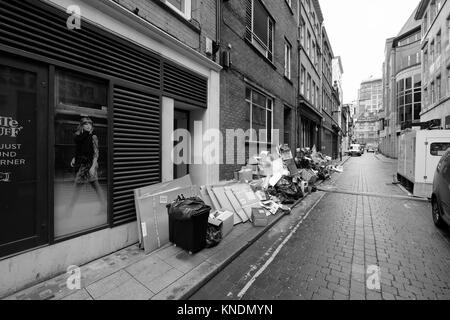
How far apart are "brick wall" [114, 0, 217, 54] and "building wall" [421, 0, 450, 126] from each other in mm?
19686

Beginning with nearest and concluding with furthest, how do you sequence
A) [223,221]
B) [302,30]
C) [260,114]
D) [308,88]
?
1. [223,221]
2. [260,114]
3. [302,30]
4. [308,88]

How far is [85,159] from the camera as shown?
12.3ft

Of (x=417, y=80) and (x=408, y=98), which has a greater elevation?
(x=417, y=80)

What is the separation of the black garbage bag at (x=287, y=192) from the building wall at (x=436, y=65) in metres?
16.9

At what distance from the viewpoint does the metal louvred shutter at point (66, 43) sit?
284cm

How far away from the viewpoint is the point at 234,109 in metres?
7.55

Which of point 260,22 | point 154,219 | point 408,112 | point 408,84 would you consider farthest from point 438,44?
point 154,219

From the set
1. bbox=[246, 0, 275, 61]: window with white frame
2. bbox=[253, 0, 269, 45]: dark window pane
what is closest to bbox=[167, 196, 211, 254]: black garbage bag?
bbox=[246, 0, 275, 61]: window with white frame

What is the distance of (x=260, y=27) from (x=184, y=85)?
19.3ft

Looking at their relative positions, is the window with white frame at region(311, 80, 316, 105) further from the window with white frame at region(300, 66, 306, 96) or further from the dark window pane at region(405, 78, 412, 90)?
the dark window pane at region(405, 78, 412, 90)

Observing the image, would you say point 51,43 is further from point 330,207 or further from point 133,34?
point 330,207

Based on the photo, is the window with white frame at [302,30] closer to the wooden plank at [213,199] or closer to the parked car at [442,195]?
the parked car at [442,195]

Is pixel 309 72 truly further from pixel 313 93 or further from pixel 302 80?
pixel 313 93

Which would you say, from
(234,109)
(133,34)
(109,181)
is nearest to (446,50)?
(234,109)
